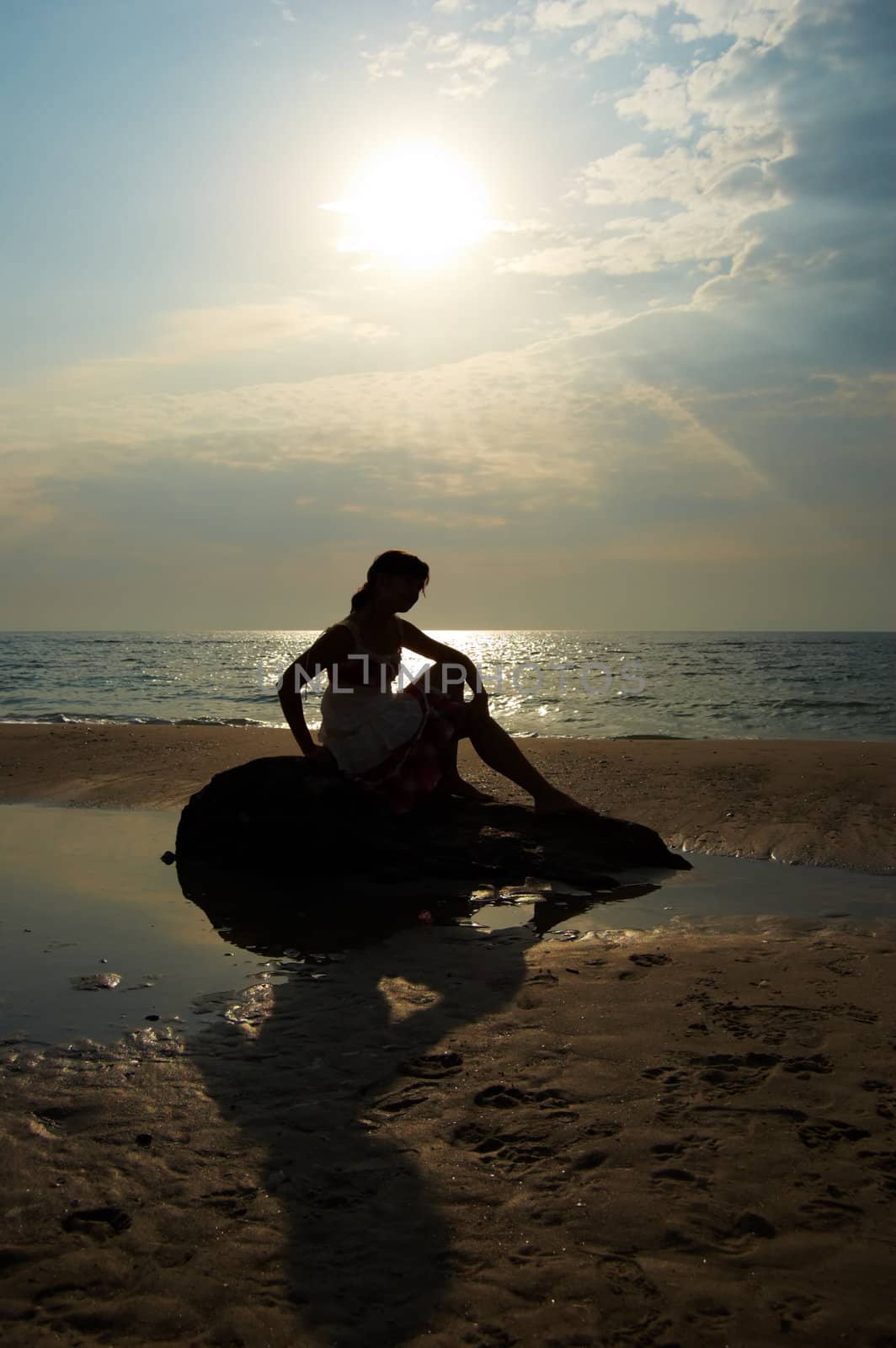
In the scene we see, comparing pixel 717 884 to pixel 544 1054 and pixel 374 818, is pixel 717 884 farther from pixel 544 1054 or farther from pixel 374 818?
pixel 544 1054

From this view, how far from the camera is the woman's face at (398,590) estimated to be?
220 inches

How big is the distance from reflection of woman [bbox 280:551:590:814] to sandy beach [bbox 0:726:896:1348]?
5.91 feet

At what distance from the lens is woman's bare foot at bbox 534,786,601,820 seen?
20.1 ft

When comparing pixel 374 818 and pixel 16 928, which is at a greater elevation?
pixel 374 818

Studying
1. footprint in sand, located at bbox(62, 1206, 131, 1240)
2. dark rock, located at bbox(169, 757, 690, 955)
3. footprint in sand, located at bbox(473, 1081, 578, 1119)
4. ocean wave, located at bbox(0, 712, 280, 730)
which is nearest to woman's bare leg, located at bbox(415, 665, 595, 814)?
dark rock, located at bbox(169, 757, 690, 955)

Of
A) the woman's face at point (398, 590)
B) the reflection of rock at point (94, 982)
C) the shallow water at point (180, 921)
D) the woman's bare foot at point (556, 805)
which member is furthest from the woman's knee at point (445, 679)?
the reflection of rock at point (94, 982)

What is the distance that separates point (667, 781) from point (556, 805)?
3343 millimetres

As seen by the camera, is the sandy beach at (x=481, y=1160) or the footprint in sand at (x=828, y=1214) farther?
the footprint in sand at (x=828, y=1214)

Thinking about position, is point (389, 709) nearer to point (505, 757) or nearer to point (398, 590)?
point (398, 590)

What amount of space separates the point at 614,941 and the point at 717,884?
1502 mm

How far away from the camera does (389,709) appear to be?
19.1 ft

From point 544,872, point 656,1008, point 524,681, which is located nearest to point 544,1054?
point 656,1008

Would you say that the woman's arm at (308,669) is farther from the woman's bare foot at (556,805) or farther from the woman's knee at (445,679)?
the woman's bare foot at (556,805)

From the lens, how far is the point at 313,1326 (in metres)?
1.87
